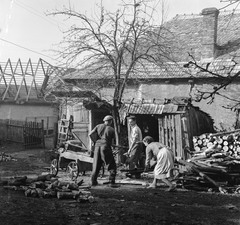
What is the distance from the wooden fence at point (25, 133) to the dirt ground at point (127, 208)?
14051 millimetres

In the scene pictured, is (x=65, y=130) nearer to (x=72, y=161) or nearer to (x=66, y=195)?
(x=72, y=161)

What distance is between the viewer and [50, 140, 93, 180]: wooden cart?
1194cm

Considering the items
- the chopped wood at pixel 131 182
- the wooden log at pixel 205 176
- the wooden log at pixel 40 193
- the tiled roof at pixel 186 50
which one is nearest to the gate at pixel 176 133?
the wooden log at pixel 205 176

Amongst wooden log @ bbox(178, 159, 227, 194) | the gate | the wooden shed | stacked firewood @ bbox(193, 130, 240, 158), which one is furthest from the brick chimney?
wooden log @ bbox(178, 159, 227, 194)

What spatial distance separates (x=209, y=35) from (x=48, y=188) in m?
13.6

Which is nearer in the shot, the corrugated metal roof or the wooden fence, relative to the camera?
the corrugated metal roof

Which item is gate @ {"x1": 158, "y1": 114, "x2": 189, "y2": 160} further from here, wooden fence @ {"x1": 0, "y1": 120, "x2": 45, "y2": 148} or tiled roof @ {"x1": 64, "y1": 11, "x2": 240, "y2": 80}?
wooden fence @ {"x1": 0, "y1": 120, "x2": 45, "y2": 148}

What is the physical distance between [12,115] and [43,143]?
227 inches

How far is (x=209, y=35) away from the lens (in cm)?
1970

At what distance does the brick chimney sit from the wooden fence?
11292 mm

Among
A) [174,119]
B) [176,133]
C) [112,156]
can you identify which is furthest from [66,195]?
[174,119]

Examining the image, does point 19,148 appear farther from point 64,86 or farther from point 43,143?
point 64,86

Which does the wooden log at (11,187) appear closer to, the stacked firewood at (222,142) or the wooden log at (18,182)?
the wooden log at (18,182)

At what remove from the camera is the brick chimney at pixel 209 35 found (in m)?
19.6
